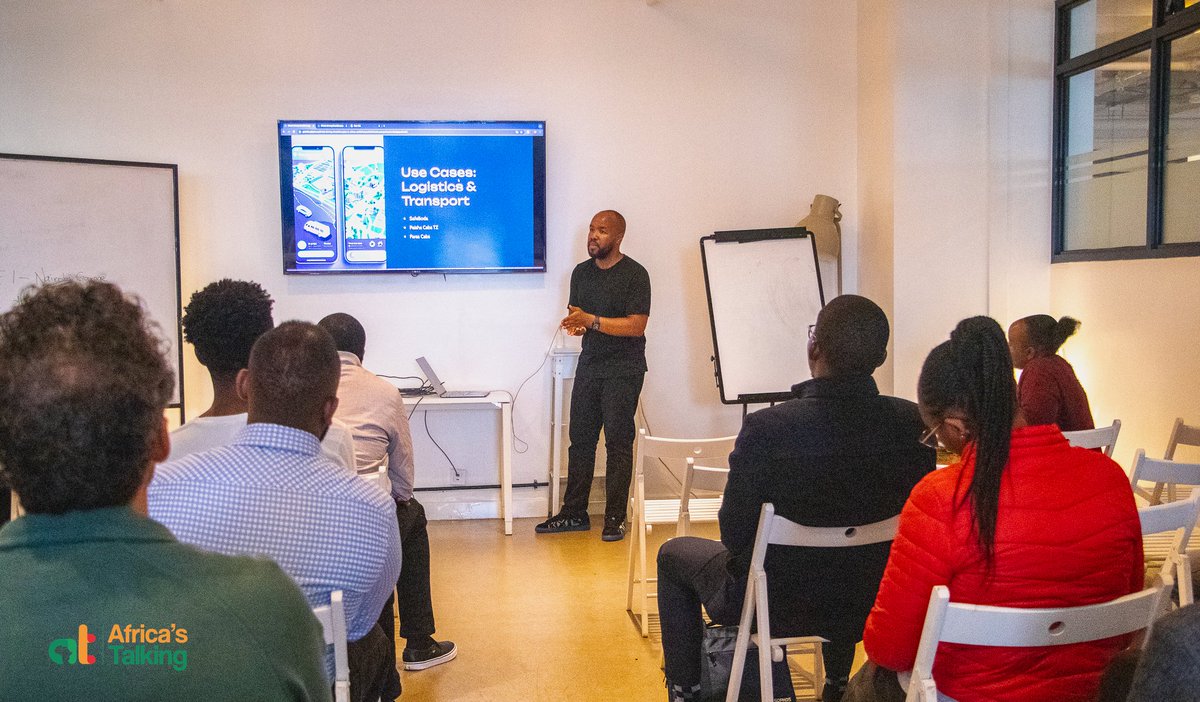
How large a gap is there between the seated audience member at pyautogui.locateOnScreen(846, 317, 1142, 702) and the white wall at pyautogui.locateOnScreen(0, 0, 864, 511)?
147 inches

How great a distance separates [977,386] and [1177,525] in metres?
0.69

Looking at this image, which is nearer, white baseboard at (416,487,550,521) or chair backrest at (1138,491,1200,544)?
chair backrest at (1138,491,1200,544)

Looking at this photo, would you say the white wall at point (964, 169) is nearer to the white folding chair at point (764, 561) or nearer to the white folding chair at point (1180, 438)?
the white folding chair at point (1180, 438)

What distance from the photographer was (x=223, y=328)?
214cm

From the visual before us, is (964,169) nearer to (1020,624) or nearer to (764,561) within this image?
(764,561)

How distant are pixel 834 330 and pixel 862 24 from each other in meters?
3.85

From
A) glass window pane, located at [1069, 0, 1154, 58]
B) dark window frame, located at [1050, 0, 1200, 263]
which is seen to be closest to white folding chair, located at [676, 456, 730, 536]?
dark window frame, located at [1050, 0, 1200, 263]

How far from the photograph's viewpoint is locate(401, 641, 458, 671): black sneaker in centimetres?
302

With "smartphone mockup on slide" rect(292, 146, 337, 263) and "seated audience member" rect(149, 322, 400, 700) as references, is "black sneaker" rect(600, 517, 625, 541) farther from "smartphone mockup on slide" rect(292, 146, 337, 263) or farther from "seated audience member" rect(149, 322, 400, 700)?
"seated audience member" rect(149, 322, 400, 700)

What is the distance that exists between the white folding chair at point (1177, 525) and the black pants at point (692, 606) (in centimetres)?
75

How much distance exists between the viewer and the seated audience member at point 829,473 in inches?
81.0

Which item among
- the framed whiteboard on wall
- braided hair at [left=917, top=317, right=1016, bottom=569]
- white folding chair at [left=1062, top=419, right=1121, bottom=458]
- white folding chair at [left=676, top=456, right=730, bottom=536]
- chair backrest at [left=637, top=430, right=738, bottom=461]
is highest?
the framed whiteboard on wall

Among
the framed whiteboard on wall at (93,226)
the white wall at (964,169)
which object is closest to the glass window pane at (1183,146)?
the white wall at (964,169)

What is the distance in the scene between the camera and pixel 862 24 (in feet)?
17.5
